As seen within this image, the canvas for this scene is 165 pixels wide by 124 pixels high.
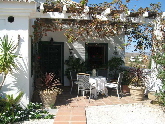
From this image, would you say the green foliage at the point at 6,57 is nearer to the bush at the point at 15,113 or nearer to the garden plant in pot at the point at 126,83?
the bush at the point at 15,113

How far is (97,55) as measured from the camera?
353 inches

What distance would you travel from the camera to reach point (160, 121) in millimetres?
4258

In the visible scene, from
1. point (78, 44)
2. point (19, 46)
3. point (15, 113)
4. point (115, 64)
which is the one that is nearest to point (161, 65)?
point (115, 64)

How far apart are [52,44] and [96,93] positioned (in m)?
3.40

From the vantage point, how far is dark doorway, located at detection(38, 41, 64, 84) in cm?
836

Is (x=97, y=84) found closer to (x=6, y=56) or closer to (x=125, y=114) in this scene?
(x=125, y=114)

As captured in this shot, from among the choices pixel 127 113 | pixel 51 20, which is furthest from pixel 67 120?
pixel 51 20

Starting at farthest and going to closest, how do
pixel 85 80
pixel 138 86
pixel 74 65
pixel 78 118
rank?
1. pixel 74 65
2. pixel 138 86
3. pixel 85 80
4. pixel 78 118

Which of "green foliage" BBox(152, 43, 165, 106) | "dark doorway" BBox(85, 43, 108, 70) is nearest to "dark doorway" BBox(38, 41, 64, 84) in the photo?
"dark doorway" BBox(85, 43, 108, 70)

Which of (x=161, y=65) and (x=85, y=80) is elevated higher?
(x=161, y=65)

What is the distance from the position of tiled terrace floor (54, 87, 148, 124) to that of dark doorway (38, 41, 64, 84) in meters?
2.07

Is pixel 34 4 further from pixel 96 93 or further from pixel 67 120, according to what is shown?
pixel 96 93

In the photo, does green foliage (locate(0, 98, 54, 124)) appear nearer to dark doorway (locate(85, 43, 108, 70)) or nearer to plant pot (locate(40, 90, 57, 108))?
plant pot (locate(40, 90, 57, 108))

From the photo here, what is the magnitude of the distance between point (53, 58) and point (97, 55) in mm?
2228
